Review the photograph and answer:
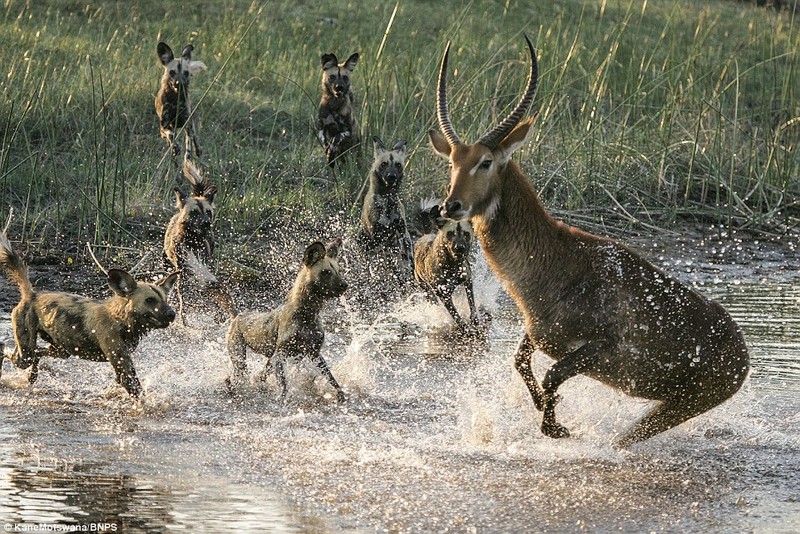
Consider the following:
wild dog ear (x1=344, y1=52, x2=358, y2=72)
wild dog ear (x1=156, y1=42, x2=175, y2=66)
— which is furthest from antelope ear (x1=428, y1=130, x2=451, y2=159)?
wild dog ear (x1=344, y1=52, x2=358, y2=72)

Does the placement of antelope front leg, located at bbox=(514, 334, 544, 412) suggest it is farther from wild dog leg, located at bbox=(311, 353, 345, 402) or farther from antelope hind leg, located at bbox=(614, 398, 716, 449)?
wild dog leg, located at bbox=(311, 353, 345, 402)

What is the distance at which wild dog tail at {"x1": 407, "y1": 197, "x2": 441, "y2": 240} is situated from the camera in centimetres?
1041

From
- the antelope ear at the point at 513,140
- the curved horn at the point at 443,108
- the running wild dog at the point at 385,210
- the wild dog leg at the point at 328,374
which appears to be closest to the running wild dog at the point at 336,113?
the running wild dog at the point at 385,210

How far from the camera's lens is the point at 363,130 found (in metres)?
13.0

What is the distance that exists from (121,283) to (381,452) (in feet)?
6.10

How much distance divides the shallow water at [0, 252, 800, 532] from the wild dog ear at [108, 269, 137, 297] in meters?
0.59

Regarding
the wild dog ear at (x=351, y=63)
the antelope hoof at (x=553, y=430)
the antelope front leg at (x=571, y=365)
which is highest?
the wild dog ear at (x=351, y=63)

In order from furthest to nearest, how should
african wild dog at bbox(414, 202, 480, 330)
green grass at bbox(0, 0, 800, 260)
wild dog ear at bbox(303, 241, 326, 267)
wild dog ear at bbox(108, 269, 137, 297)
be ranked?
1. green grass at bbox(0, 0, 800, 260)
2. african wild dog at bbox(414, 202, 480, 330)
3. wild dog ear at bbox(303, 241, 326, 267)
4. wild dog ear at bbox(108, 269, 137, 297)

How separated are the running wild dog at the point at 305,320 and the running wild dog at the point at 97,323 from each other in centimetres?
64

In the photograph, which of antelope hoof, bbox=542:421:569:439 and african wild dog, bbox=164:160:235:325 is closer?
antelope hoof, bbox=542:421:569:439

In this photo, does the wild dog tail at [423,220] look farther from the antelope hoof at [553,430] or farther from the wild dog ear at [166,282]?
the antelope hoof at [553,430]

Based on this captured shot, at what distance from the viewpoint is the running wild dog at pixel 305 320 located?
7.55 meters

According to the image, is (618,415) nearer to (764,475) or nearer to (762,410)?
(762,410)

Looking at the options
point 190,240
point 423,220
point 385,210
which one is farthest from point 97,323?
point 385,210
